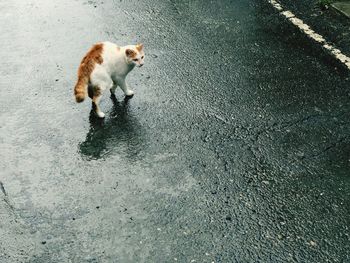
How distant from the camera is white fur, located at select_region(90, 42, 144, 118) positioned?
4.84 meters

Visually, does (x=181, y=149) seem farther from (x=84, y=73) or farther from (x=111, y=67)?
(x=84, y=73)

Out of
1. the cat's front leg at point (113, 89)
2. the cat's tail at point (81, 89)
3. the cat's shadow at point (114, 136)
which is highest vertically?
the cat's tail at point (81, 89)

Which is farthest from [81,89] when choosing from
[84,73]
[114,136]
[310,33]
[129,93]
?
[310,33]

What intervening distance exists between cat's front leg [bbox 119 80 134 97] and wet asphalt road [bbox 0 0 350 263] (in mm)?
94

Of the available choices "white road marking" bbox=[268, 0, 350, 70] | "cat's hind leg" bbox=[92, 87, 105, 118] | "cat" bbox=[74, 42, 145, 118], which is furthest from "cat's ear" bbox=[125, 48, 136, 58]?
"white road marking" bbox=[268, 0, 350, 70]

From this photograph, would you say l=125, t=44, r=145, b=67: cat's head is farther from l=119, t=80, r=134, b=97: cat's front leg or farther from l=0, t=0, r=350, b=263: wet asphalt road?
l=0, t=0, r=350, b=263: wet asphalt road

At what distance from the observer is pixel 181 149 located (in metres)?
4.67

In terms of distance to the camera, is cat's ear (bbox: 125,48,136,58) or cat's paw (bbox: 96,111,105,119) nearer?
cat's ear (bbox: 125,48,136,58)

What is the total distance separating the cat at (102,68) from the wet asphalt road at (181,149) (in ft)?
1.09

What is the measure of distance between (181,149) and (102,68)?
115 centimetres

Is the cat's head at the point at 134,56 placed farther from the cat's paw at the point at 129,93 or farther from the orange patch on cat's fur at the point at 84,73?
the cat's paw at the point at 129,93

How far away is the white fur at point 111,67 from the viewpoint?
4.84m

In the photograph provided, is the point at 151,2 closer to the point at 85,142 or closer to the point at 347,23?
the point at 347,23

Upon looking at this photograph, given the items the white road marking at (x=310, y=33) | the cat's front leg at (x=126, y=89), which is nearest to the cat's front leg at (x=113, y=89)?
the cat's front leg at (x=126, y=89)
